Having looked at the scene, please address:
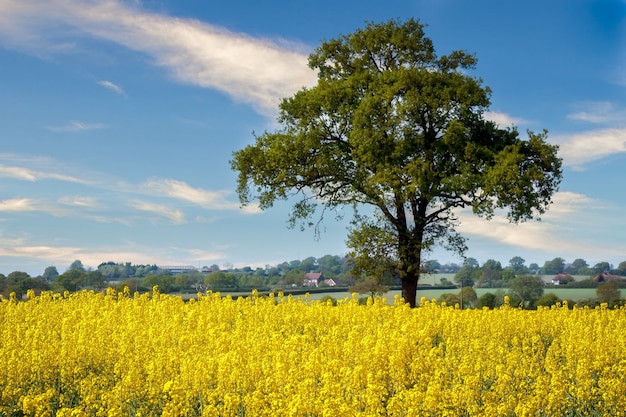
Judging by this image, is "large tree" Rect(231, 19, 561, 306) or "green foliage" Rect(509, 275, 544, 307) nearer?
"large tree" Rect(231, 19, 561, 306)

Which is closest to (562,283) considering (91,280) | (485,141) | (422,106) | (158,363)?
(485,141)

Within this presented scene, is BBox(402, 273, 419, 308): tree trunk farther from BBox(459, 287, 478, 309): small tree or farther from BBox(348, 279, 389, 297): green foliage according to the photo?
BBox(459, 287, 478, 309): small tree

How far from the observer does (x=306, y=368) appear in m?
8.63

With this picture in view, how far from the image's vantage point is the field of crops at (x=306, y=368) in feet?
24.9

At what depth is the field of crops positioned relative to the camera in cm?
759

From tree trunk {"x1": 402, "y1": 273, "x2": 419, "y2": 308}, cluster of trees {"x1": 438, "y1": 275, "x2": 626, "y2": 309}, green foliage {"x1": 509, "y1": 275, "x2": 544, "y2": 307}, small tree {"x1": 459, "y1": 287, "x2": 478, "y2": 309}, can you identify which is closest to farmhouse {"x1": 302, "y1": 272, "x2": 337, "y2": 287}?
green foliage {"x1": 509, "y1": 275, "x2": 544, "y2": 307}

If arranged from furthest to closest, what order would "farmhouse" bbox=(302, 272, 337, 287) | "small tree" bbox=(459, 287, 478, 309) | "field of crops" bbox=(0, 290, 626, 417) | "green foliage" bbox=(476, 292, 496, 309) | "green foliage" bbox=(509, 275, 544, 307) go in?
"farmhouse" bbox=(302, 272, 337, 287)
"green foliage" bbox=(509, 275, 544, 307)
"small tree" bbox=(459, 287, 478, 309)
"green foliage" bbox=(476, 292, 496, 309)
"field of crops" bbox=(0, 290, 626, 417)

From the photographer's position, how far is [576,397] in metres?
8.70

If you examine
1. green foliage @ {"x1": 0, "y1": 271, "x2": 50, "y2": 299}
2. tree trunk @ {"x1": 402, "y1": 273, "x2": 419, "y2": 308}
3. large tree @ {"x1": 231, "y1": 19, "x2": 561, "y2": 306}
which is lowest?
tree trunk @ {"x1": 402, "y1": 273, "x2": 419, "y2": 308}

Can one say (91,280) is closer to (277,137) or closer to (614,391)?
(277,137)

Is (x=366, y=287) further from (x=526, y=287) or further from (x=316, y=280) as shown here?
(x=316, y=280)

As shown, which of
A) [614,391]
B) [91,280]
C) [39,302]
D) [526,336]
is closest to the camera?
[614,391]

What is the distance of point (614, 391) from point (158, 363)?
6.49 meters

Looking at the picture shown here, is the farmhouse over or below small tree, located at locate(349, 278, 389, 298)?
over
